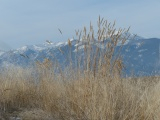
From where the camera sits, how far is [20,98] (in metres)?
5.68

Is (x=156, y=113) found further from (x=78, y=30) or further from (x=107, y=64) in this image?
(x=78, y=30)

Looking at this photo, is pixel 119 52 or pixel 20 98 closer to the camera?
pixel 119 52

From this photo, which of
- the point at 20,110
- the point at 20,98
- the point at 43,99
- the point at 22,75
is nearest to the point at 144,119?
the point at 43,99

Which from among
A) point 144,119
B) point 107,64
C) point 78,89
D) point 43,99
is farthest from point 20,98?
point 144,119

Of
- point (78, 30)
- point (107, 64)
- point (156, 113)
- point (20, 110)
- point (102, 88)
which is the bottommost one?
point (20, 110)

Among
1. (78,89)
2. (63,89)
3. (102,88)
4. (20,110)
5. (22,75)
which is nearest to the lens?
(102,88)

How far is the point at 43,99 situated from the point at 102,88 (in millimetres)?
1283

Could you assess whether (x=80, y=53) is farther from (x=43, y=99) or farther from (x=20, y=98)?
(x=20, y=98)

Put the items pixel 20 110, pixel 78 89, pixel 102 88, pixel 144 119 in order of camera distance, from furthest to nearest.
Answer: pixel 20 110
pixel 78 89
pixel 102 88
pixel 144 119

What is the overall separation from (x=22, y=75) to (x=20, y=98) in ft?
2.56

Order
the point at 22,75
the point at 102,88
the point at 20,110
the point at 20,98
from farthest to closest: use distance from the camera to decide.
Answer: the point at 22,75 < the point at 20,98 < the point at 20,110 < the point at 102,88

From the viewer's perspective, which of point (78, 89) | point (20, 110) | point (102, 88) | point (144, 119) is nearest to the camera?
point (144, 119)

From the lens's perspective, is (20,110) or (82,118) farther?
(20,110)

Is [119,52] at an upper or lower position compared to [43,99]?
upper
